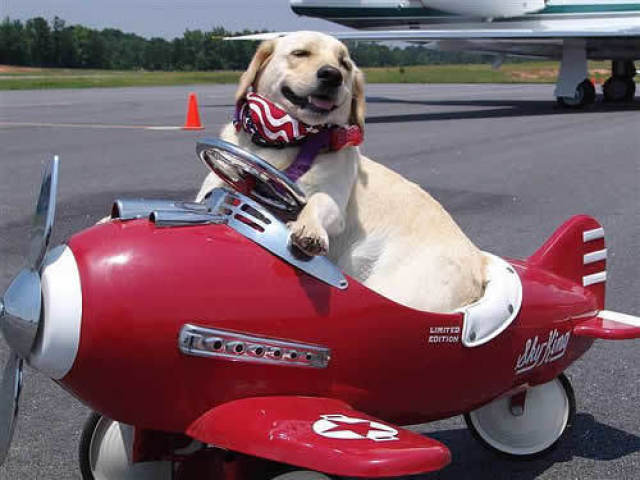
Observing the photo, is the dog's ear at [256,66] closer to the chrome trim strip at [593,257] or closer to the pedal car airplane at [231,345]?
the pedal car airplane at [231,345]

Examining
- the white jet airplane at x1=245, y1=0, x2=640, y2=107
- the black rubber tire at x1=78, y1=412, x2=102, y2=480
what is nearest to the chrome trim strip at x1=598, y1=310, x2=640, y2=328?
the black rubber tire at x1=78, y1=412, x2=102, y2=480

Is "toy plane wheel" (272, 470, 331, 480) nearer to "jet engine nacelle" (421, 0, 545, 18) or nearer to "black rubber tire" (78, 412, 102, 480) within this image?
"black rubber tire" (78, 412, 102, 480)

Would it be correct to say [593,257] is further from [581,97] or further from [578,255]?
[581,97]

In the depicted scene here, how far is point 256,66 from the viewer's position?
9.64 feet

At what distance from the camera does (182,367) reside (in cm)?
233

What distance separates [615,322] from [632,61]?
24568mm

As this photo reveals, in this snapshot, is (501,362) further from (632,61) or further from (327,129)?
(632,61)

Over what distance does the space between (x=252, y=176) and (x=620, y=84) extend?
83.3 feet

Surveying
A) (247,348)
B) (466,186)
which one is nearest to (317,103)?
(247,348)

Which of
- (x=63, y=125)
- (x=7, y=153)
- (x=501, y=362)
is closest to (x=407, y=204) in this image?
(x=501, y=362)

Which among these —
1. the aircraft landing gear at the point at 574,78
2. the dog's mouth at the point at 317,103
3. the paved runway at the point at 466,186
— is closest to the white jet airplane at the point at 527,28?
the aircraft landing gear at the point at 574,78

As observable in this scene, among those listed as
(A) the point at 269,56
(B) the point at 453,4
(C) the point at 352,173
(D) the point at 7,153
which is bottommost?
(D) the point at 7,153

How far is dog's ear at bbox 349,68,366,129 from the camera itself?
2.95 metres

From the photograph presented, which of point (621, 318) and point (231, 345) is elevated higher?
point (231, 345)
